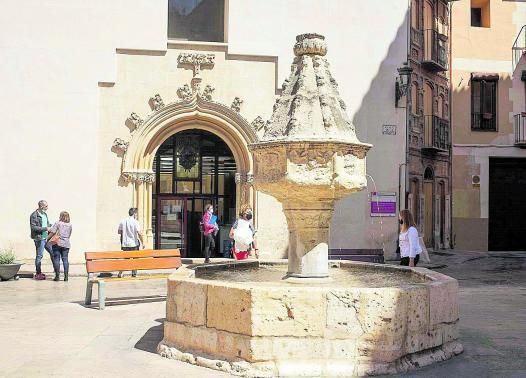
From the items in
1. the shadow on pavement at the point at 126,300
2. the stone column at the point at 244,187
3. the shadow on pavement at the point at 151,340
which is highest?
the stone column at the point at 244,187

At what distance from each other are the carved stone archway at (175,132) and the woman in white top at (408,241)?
25.4 feet

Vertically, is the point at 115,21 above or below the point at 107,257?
above

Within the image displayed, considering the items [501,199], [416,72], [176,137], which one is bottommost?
[501,199]

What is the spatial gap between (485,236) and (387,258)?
759cm

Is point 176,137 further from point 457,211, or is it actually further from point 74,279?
point 457,211

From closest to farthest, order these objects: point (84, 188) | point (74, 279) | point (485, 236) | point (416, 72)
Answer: point (74, 279)
point (84, 188)
point (416, 72)
point (485, 236)

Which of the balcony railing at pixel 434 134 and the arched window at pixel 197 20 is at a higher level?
the arched window at pixel 197 20

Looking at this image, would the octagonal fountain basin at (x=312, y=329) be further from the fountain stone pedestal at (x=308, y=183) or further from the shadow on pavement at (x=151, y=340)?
the fountain stone pedestal at (x=308, y=183)

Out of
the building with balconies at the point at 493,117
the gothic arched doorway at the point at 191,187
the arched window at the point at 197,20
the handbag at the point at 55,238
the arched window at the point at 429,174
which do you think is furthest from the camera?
the building with balconies at the point at 493,117

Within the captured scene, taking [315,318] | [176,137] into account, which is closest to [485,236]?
[176,137]

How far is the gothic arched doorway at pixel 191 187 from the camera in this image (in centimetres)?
1991

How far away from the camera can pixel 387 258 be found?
19.8 metres

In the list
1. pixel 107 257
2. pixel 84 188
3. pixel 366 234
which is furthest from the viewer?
pixel 366 234

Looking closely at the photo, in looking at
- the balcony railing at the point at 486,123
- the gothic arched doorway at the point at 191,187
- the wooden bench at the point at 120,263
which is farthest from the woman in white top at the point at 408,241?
the balcony railing at the point at 486,123
